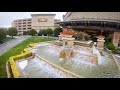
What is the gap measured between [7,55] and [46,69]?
137 cm

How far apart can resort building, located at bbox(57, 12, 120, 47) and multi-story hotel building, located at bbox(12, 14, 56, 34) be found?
0.59m

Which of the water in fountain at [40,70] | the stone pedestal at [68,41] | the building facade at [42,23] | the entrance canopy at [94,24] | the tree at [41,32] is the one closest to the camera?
the water in fountain at [40,70]

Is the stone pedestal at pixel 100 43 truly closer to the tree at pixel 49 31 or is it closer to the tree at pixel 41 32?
the tree at pixel 49 31

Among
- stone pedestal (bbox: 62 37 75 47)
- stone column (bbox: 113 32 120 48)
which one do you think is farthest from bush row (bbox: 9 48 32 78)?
stone column (bbox: 113 32 120 48)

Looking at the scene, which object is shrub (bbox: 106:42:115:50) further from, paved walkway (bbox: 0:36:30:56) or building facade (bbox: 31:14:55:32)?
paved walkway (bbox: 0:36:30:56)

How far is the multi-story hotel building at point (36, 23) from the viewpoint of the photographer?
4879 mm

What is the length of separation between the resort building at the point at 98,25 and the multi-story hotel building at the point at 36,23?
59 cm

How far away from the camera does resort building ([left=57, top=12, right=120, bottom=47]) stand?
5670 millimetres

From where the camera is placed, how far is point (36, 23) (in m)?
5.33

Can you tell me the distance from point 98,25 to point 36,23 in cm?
288

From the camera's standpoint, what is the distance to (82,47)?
19.9ft

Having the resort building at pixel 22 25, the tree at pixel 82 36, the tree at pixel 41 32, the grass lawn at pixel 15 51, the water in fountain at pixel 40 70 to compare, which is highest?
the resort building at pixel 22 25

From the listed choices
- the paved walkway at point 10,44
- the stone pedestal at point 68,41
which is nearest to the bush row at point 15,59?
the paved walkway at point 10,44
